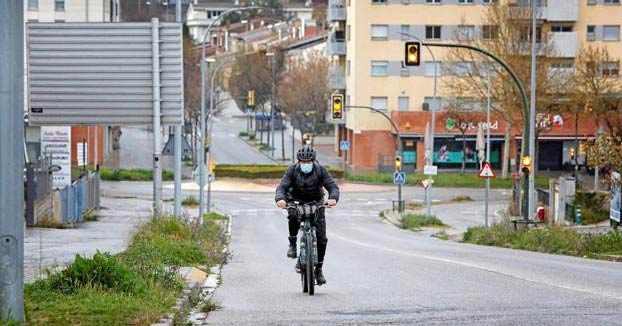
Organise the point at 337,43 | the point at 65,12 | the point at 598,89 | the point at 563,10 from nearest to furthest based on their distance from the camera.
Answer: the point at 598,89
the point at 65,12
the point at 563,10
the point at 337,43

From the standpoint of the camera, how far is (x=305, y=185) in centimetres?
1308

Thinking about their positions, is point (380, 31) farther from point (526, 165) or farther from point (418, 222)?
point (526, 165)

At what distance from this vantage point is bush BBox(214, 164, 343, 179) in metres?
77.2

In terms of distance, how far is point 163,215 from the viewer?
21.9 metres

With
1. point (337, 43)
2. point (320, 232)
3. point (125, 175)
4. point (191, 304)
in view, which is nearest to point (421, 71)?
point (337, 43)

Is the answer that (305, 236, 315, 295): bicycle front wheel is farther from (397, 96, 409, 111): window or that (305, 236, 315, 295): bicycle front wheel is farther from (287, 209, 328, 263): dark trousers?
(397, 96, 409, 111): window

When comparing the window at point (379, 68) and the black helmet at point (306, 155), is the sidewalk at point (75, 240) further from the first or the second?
the window at point (379, 68)

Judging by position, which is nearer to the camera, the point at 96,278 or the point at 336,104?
the point at 96,278

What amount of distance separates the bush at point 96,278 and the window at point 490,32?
6277 cm

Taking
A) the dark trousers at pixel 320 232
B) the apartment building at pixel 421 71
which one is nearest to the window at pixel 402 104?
the apartment building at pixel 421 71

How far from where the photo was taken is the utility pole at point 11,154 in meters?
8.40

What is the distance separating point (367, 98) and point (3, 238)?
75.0 metres

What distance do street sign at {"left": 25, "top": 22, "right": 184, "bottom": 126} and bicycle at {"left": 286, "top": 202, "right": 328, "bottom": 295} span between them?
929 cm

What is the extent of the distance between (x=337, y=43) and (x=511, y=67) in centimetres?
2457
